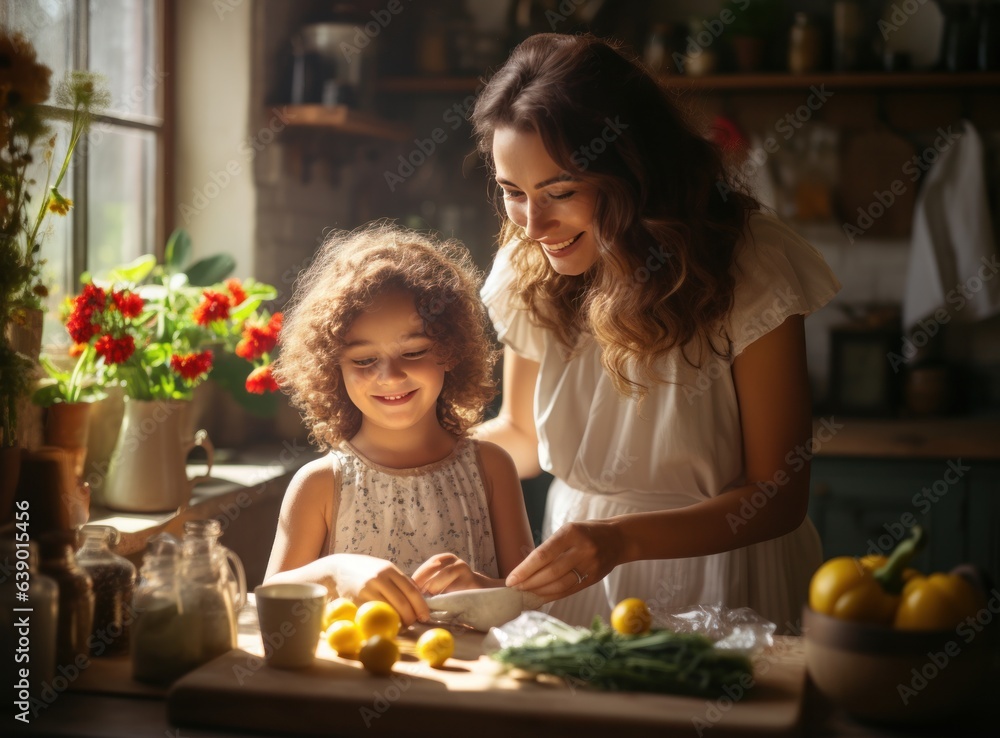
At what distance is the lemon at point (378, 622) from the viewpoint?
1157 millimetres

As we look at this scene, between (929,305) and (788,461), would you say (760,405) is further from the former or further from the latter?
(929,305)

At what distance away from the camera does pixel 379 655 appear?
108cm

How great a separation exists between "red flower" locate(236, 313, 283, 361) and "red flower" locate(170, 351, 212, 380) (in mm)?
111

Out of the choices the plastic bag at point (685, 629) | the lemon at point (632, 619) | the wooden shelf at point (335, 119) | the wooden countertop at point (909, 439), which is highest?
the wooden shelf at point (335, 119)

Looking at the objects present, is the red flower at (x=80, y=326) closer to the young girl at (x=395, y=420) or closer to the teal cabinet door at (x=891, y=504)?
the young girl at (x=395, y=420)

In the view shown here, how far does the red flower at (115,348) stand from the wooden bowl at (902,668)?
1246 millimetres

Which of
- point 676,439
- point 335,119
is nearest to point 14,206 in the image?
point 676,439

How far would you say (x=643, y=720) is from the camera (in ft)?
3.21

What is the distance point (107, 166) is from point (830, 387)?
210 cm

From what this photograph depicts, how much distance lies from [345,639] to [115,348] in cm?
85

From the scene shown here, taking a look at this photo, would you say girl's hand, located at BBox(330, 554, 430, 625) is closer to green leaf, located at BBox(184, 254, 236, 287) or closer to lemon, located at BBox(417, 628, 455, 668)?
lemon, located at BBox(417, 628, 455, 668)

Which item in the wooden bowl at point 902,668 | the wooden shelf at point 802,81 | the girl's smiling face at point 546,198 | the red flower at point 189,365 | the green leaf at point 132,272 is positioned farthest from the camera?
the wooden shelf at point 802,81

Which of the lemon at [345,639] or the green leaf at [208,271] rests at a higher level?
the green leaf at [208,271]

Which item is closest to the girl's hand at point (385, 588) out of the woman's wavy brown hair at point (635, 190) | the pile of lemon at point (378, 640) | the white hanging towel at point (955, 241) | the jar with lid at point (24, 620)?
the pile of lemon at point (378, 640)
